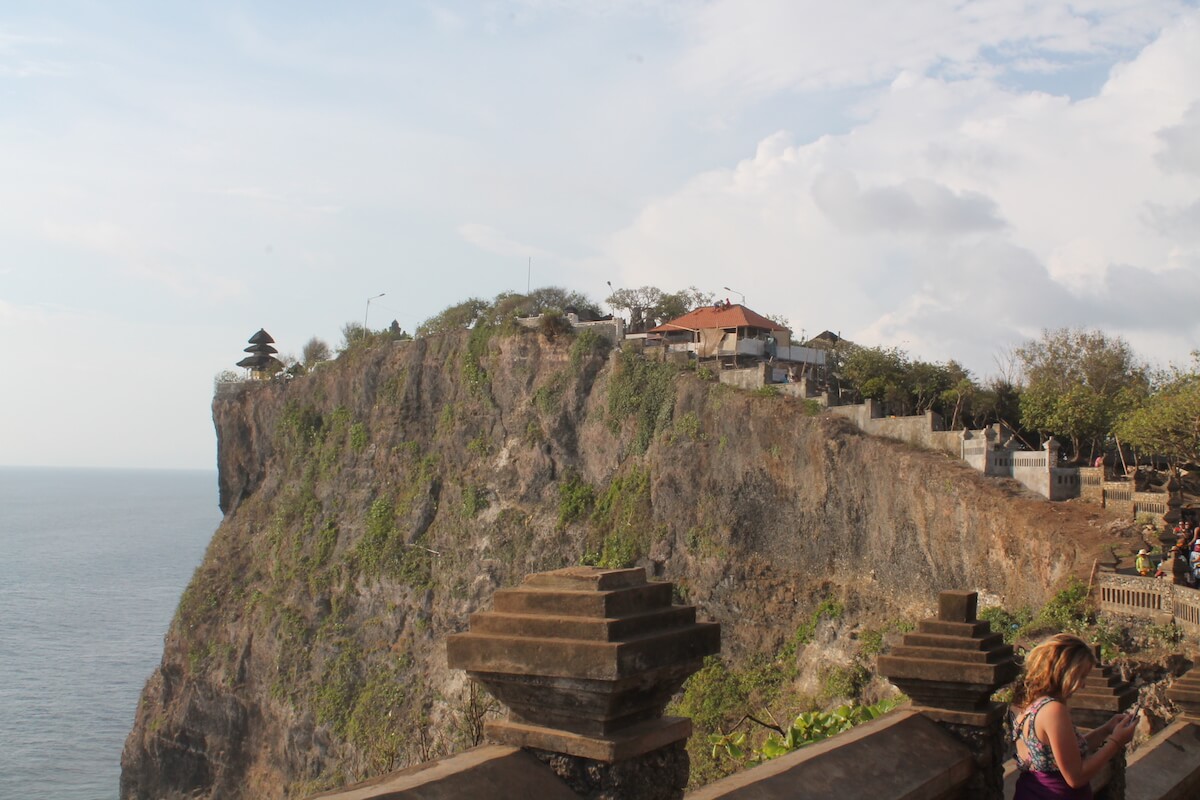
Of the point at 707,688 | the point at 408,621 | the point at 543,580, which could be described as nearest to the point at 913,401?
the point at 707,688

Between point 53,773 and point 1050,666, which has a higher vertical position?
point 1050,666

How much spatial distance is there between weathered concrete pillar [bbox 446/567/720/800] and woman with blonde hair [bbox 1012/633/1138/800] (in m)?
1.87

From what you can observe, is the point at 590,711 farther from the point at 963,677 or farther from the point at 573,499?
the point at 573,499

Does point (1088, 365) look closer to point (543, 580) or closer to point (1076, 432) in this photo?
point (1076, 432)

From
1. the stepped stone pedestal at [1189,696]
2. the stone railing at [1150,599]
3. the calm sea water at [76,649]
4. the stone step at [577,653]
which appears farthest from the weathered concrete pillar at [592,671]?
the calm sea water at [76,649]

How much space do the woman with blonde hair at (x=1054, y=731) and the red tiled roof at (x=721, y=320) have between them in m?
35.3

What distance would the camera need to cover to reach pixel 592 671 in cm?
346

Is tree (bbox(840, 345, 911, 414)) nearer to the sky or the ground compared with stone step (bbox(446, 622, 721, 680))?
nearer to the sky

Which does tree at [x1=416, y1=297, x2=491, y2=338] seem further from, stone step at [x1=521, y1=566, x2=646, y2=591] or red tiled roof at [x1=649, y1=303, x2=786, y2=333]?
stone step at [x1=521, y1=566, x2=646, y2=591]

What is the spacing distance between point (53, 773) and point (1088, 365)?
1837 inches

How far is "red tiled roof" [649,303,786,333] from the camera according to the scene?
132ft

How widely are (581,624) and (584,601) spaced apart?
0.09 m

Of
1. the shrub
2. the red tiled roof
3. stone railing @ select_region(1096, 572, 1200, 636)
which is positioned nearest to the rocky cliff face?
the shrub

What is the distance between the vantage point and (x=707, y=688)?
30.1 metres
